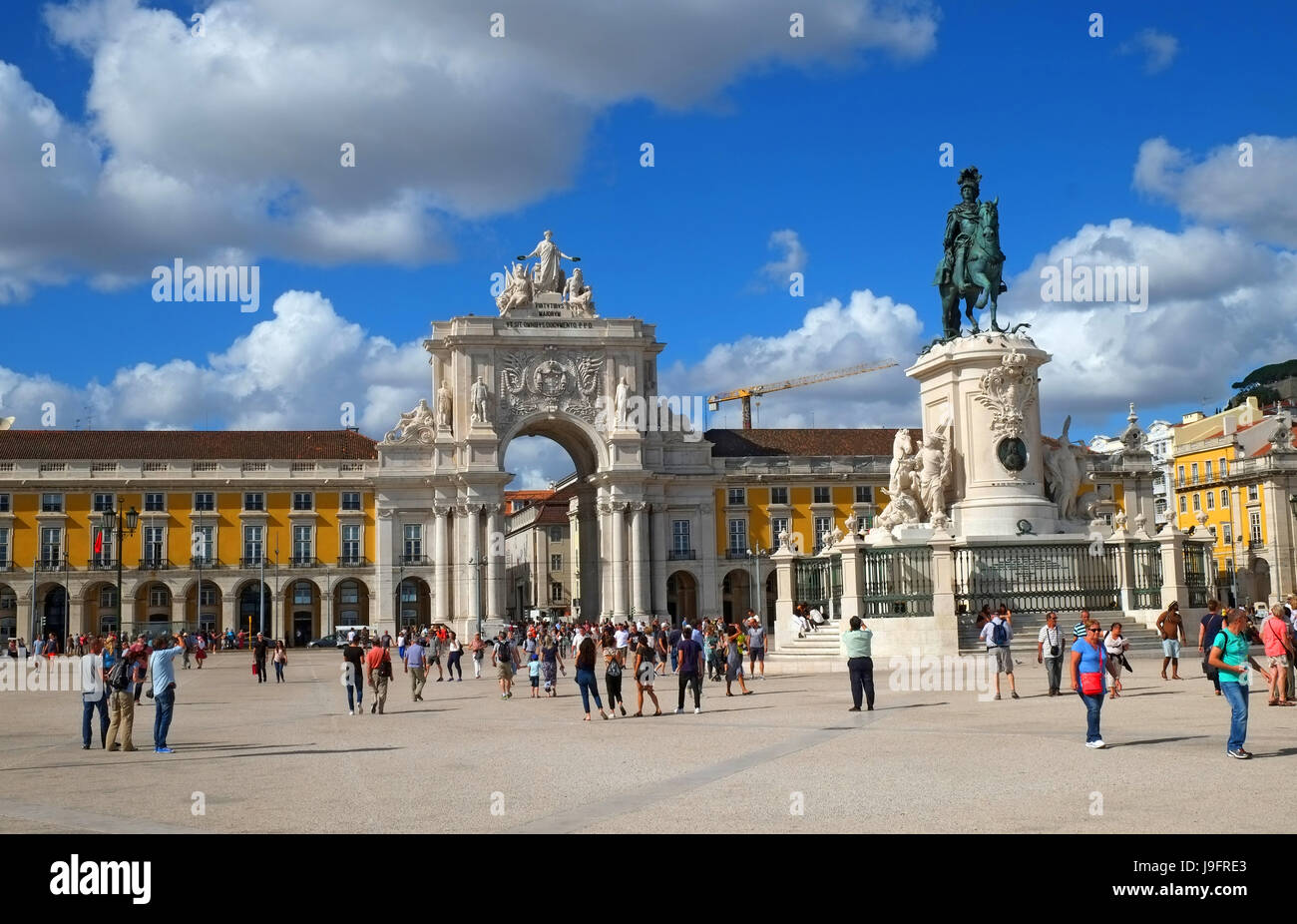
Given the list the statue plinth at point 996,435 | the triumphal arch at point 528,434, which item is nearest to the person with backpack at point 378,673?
the statue plinth at point 996,435

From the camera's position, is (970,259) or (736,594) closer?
(970,259)

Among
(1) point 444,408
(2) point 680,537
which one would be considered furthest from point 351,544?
(2) point 680,537

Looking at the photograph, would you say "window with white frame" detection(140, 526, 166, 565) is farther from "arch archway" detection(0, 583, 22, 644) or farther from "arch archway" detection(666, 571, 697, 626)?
"arch archway" detection(666, 571, 697, 626)

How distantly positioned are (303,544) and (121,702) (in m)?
62.9

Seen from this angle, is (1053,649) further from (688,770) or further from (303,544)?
(303,544)

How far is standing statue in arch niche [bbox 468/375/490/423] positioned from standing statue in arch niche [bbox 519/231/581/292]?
770cm

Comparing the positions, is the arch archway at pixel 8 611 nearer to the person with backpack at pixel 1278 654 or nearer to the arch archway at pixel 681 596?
the arch archway at pixel 681 596

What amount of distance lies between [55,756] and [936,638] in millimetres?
16643

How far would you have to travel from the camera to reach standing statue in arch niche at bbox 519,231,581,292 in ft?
264

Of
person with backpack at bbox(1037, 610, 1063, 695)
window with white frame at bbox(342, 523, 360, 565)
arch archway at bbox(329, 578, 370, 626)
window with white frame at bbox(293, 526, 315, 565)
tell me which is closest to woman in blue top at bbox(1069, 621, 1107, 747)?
person with backpack at bbox(1037, 610, 1063, 695)

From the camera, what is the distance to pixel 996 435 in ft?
93.2

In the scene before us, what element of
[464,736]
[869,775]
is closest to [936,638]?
[464,736]

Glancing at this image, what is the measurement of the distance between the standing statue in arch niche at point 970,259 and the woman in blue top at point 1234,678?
53.8ft
